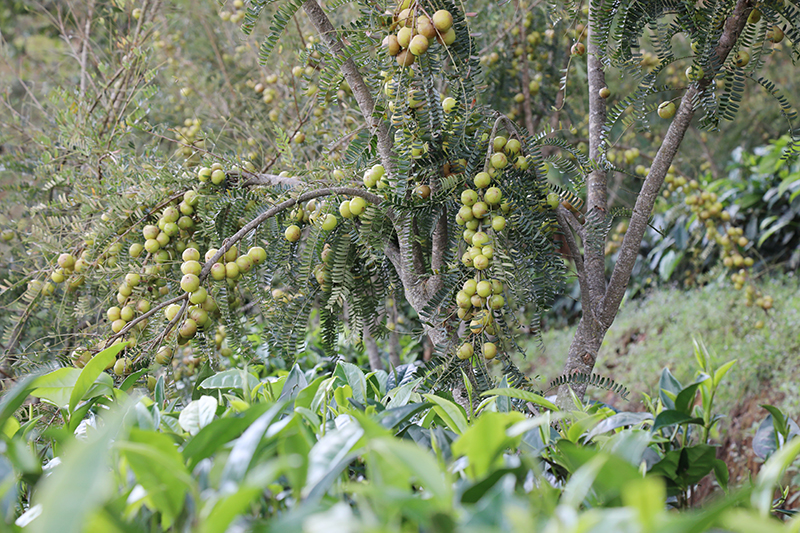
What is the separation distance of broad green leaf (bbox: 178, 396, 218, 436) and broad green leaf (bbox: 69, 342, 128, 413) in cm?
18

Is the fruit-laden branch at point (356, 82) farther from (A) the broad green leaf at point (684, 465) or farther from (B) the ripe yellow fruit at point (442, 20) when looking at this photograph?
(A) the broad green leaf at point (684, 465)

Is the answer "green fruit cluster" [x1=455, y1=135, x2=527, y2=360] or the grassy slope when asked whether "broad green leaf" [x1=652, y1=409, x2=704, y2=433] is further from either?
the grassy slope

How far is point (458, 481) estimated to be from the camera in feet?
2.03

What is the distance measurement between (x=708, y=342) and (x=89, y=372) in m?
3.47

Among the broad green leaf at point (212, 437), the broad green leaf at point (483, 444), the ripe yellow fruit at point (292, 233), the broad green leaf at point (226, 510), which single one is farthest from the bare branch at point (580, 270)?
the broad green leaf at point (226, 510)

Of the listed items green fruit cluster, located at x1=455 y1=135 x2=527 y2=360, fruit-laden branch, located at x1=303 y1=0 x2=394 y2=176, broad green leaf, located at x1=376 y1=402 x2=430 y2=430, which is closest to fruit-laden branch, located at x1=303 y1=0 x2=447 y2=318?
fruit-laden branch, located at x1=303 y1=0 x2=394 y2=176

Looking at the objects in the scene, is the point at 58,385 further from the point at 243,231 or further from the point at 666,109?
the point at 666,109

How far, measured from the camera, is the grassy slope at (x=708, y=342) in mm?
2912

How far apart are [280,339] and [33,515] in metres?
0.70

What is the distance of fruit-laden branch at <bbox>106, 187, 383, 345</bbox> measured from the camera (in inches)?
42.4

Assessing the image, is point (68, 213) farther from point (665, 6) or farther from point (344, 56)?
point (665, 6)

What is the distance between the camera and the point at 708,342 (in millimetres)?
3361

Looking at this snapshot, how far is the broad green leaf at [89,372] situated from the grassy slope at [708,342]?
1.85 metres

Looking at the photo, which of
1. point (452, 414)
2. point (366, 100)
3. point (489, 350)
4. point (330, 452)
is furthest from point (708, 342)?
point (330, 452)
